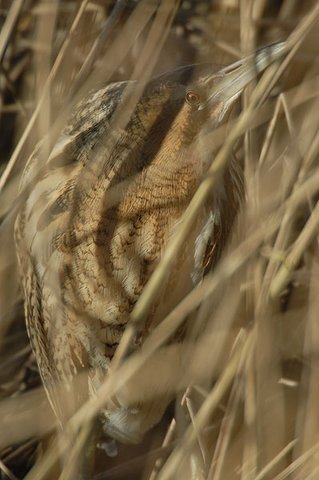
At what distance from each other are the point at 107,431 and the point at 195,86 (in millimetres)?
686

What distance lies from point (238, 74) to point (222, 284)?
1.03ft

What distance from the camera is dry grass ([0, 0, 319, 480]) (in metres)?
1.02

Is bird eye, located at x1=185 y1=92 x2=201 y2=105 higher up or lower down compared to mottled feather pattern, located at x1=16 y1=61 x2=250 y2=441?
higher up

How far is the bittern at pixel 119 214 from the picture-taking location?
1.30 metres

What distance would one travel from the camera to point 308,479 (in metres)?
1.07

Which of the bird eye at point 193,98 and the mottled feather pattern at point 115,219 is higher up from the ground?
the bird eye at point 193,98

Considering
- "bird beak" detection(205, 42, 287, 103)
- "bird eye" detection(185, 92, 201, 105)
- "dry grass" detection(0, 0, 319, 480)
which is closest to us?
"dry grass" detection(0, 0, 319, 480)

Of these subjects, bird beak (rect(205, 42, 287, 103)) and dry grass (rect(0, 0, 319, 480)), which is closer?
dry grass (rect(0, 0, 319, 480))

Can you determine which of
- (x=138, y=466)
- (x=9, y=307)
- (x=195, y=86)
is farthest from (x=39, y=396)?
(x=195, y=86)

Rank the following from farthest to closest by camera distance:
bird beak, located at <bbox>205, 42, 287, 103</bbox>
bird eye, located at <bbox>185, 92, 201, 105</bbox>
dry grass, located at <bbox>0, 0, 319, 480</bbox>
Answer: bird eye, located at <bbox>185, 92, 201, 105</bbox>
bird beak, located at <bbox>205, 42, 287, 103</bbox>
dry grass, located at <bbox>0, 0, 319, 480</bbox>

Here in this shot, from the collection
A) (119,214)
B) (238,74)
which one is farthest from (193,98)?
(119,214)

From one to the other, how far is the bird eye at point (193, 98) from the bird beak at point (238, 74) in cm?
2

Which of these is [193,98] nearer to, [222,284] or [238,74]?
[238,74]

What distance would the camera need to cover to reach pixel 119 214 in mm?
1341
